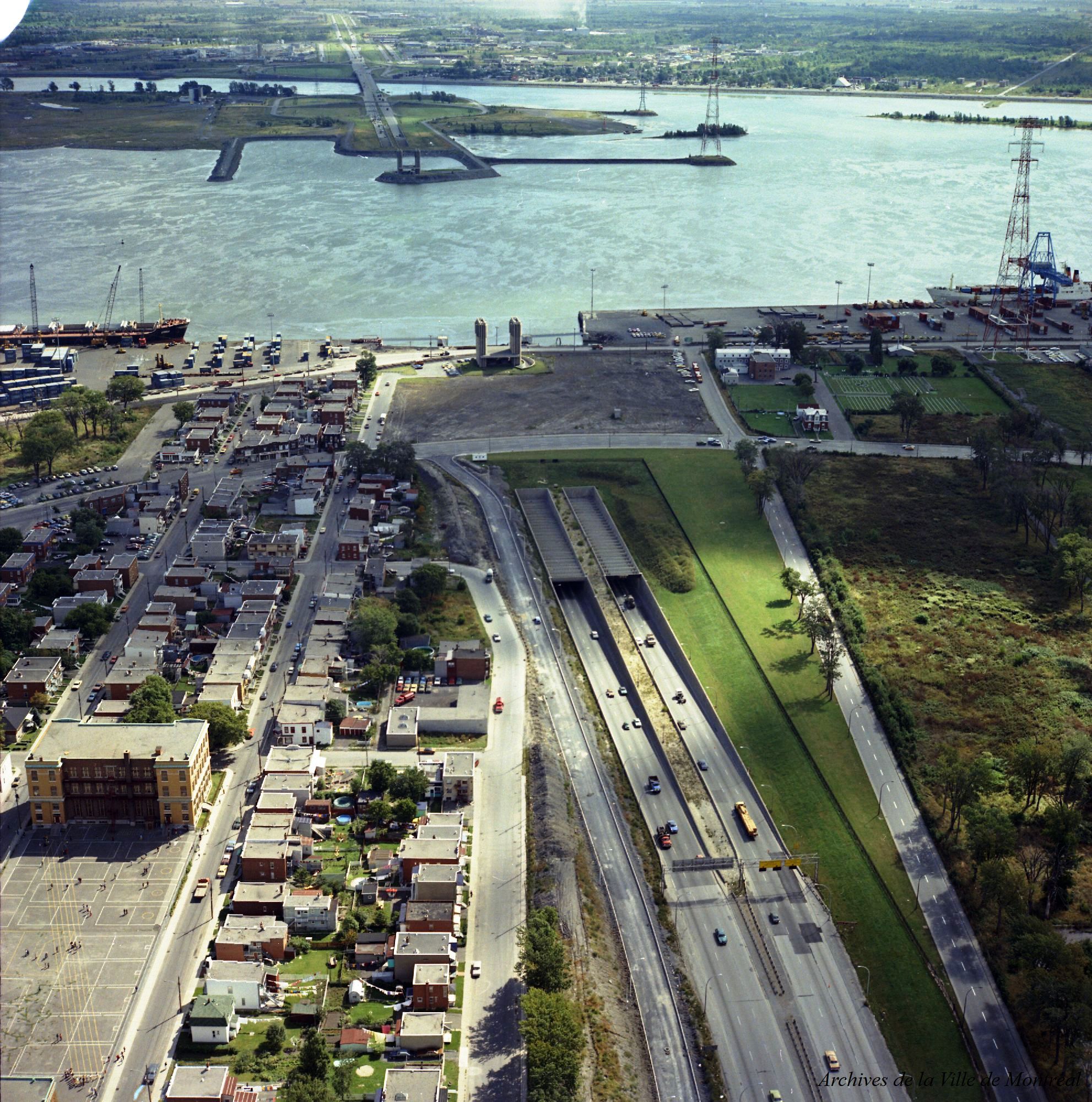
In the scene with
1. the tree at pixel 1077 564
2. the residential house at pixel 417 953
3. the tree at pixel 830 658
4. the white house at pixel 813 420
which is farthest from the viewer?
the white house at pixel 813 420

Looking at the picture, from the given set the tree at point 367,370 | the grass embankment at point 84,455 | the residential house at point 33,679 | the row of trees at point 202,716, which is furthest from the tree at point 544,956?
the tree at point 367,370

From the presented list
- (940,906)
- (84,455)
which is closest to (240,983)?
(940,906)

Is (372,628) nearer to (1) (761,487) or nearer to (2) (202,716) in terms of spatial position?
(2) (202,716)

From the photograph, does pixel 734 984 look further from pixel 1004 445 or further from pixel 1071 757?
pixel 1004 445

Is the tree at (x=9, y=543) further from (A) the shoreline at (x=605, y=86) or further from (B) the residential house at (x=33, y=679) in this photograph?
(A) the shoreline at (x=605, y=86)

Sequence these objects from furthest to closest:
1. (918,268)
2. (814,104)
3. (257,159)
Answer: (814,104) < (257,159) < (918,268)

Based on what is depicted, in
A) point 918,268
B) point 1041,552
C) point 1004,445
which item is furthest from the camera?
point 918,268

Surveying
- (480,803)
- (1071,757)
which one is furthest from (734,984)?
(1071,757)
